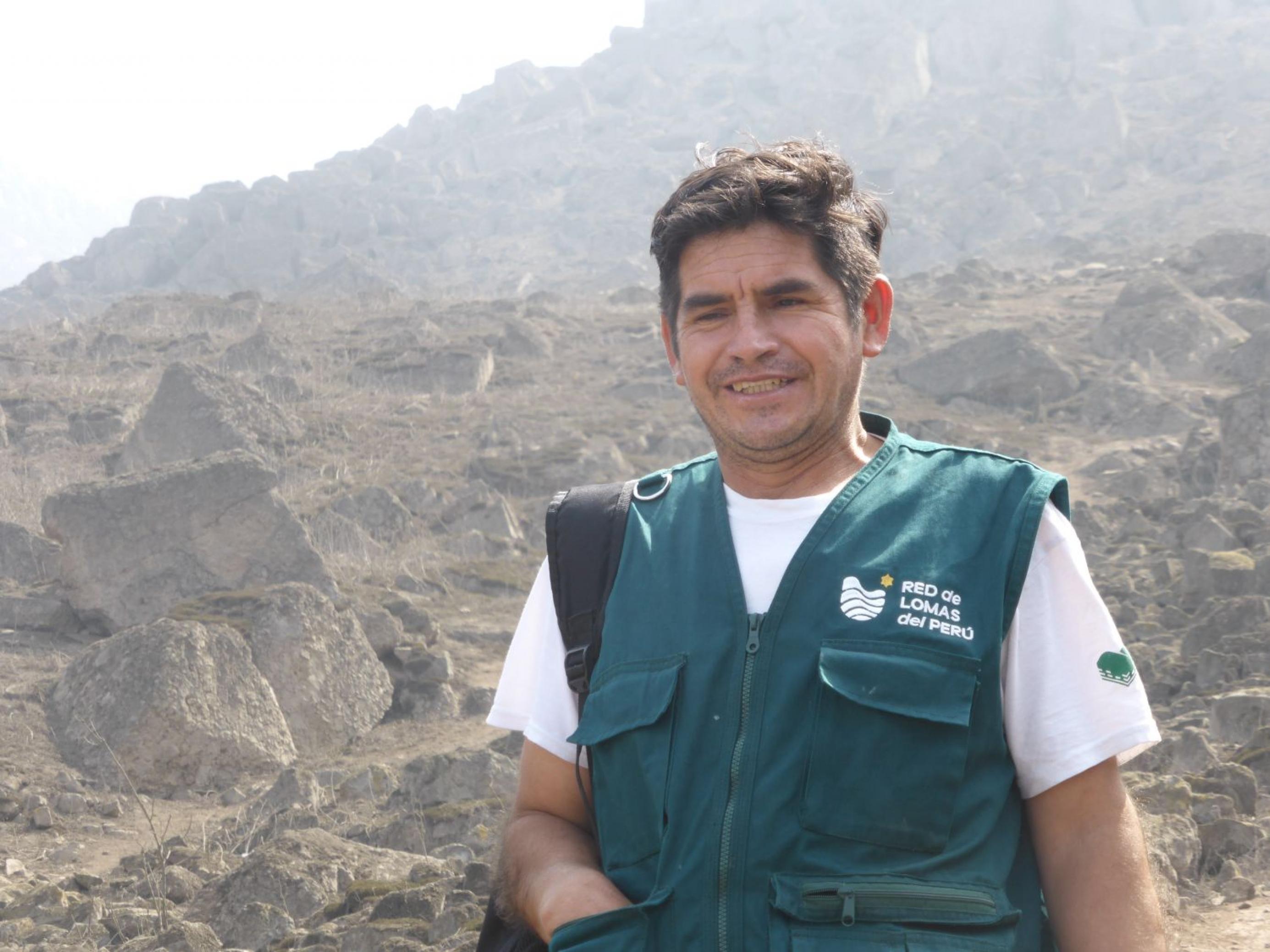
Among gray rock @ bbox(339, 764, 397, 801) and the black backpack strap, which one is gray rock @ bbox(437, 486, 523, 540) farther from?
the black backpack strap

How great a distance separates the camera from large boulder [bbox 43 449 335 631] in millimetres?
9242

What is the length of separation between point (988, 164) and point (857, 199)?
57210mm

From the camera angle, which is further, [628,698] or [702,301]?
[702,301]

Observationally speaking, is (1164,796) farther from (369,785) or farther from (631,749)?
(369,785)

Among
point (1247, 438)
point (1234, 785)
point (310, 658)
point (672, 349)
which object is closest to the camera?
point (672, 349)

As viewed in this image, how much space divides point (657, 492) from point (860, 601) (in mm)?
442

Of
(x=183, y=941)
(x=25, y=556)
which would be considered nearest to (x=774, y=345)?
(x=183, y=941)

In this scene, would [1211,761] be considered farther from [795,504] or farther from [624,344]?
[624,344]

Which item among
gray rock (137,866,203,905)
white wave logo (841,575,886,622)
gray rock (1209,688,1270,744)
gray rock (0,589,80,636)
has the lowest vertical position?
gray rock (1209,688,1270,744)

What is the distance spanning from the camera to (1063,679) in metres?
1.77

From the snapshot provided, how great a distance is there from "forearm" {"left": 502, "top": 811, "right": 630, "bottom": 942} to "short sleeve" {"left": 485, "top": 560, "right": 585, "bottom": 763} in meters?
0.11

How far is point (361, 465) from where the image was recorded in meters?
14.8

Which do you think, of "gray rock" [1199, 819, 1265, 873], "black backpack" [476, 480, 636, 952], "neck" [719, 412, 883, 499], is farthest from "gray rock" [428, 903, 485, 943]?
"gray rock" [1199, 819, 1265, 873]

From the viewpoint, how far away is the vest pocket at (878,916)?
168 centimetres
